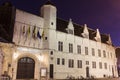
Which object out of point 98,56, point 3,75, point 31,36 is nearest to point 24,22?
point 31,36

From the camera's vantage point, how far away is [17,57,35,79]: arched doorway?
68.6 feet

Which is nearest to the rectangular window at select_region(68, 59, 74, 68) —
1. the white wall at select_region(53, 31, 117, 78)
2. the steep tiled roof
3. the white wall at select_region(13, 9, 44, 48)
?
the white wall at select_region(53, 31, 117, 78)

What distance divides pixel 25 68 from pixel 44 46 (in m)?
4.61

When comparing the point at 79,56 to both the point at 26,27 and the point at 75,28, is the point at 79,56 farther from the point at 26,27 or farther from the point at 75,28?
the point at 26,27

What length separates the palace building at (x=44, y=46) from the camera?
68.4ft

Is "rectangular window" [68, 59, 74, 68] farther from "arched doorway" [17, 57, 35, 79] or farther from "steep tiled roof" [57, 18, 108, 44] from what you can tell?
"arched doorway" [17, 57, 35, 79]

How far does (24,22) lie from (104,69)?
2191cm

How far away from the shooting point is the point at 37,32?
23.6 metres

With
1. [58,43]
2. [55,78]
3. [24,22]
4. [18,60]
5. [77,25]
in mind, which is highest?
[77,25]

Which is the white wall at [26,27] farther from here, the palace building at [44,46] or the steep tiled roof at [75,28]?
the steep tiled roof at [75,28]

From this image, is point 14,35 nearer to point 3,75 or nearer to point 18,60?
point 18,60

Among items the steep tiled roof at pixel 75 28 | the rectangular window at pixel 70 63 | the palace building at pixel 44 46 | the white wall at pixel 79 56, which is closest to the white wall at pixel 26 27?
the palace building at pixel 44 46

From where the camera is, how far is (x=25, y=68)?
70.7 feet

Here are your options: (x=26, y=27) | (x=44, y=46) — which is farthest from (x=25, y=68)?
(x=26, y=27)
